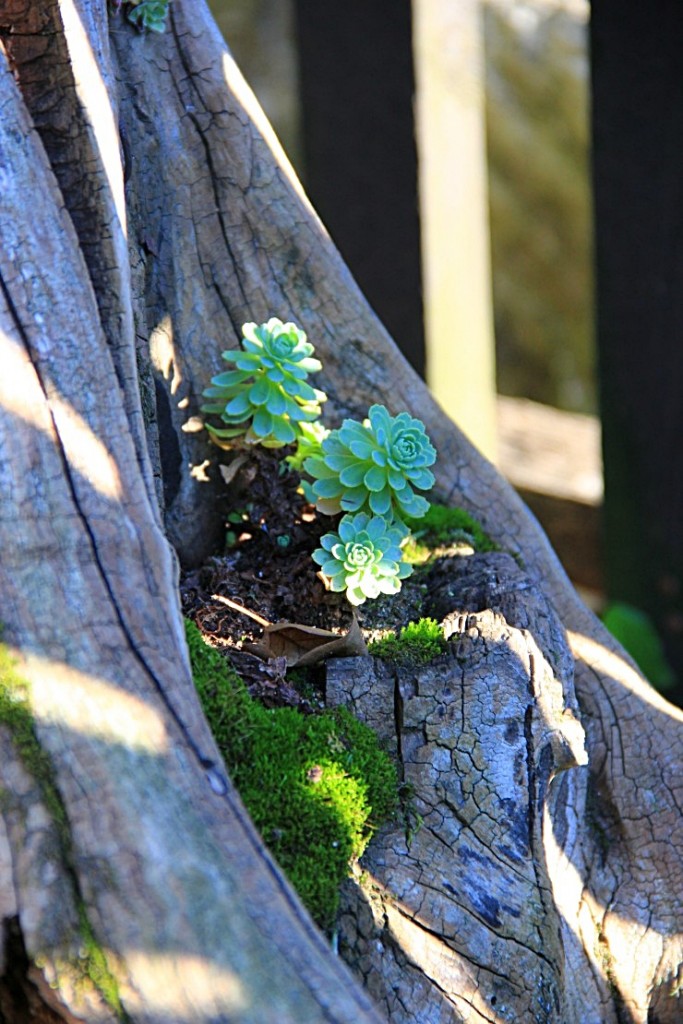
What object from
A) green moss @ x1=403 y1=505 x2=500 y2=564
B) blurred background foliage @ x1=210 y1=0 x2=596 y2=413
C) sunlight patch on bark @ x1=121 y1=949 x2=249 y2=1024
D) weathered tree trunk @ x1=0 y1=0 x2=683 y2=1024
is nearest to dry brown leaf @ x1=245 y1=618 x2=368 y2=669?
weathered tree trunk @ x1=0 y1=0 x2=683 y2=1024

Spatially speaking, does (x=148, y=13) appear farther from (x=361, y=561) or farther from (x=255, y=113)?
(x=361, y=561)

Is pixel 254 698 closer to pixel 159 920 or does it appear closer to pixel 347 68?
pixel 159 920

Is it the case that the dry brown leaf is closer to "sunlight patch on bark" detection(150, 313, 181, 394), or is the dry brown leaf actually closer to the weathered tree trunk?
the weathered tree trunk

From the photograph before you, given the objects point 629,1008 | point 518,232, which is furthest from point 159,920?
point 518,232

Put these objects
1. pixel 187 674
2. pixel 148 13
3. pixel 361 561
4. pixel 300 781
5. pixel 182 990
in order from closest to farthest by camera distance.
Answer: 1. pixel 182 990
2. pixel 187 674
3. pixel 300 781
4. pixel 361 561
5. pixel 148 13

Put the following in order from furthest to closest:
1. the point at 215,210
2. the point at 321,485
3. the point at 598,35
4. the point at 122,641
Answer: the point at 598,35
the point at 215,210
the point at 321,485
the point at 122,641

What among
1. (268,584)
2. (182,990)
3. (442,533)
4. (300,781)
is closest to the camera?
(182,990)

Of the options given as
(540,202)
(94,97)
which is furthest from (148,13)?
(540,202)
